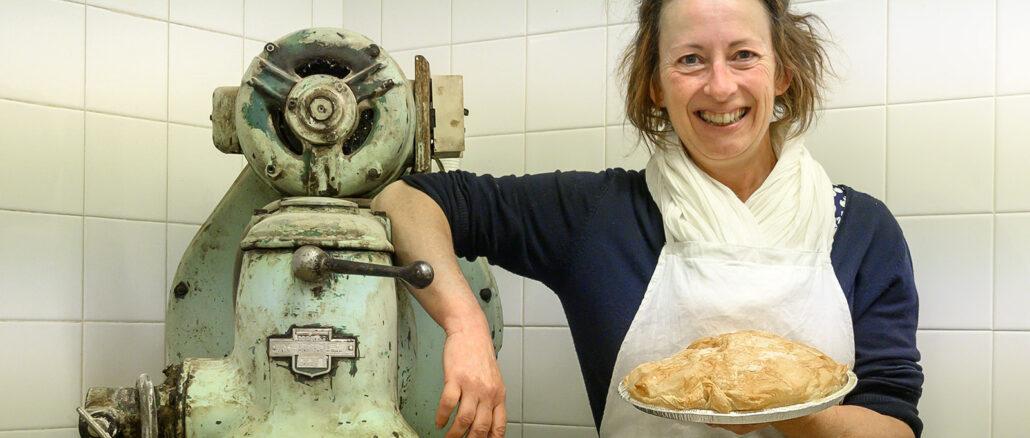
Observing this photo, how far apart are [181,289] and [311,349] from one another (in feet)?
1.75

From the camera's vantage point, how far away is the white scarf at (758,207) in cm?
158

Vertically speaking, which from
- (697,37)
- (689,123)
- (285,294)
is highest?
(697,37)

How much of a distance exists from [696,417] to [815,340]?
40cm

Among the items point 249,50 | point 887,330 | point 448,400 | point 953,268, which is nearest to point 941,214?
point 953,268

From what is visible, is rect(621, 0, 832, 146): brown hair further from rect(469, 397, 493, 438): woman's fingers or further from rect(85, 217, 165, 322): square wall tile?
rect(85, 217, 165, 322): square wall tile

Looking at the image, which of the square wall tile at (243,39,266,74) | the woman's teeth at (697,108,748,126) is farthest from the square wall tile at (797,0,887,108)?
the square wall tile at (243,39,266,74)

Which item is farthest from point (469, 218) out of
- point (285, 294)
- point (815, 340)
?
point (815, 340)

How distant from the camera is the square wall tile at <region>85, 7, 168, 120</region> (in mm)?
2131

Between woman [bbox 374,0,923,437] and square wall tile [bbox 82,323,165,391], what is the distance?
2.69ft

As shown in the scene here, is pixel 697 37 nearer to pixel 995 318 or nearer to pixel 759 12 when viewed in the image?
pixel 759 12

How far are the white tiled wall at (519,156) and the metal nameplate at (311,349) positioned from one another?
61 centimetres

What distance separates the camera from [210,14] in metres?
2.33

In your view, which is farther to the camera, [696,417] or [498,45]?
[498,45]

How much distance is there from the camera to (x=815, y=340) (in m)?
1.54
